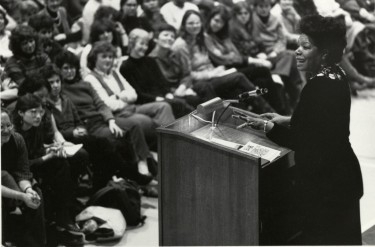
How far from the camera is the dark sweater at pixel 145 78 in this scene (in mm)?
5902

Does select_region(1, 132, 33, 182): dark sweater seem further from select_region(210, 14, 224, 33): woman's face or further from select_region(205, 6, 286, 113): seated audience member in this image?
select_region(210, 14, 224, 33): woman's face

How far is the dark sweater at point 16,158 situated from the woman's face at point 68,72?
1.95ft

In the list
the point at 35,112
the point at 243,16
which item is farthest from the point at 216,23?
the point at 35,112

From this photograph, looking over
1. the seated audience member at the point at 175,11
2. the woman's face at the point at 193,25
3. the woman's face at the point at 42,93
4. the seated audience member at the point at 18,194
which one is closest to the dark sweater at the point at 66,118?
the woman's face at the point at 42,93

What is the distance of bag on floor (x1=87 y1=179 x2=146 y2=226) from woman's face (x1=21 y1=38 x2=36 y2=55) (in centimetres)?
109

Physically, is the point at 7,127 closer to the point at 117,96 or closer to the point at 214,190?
the point at 117,96

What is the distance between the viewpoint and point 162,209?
14.1ft

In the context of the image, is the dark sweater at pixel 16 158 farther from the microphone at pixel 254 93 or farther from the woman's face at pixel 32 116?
the microphone at pixel 254 93

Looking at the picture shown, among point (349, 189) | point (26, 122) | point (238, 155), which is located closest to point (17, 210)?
point (26, 122)

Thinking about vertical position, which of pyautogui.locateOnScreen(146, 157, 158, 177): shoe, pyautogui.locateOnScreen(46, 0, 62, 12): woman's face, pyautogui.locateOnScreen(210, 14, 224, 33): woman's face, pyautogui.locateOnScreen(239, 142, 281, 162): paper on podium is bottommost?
pyautogui.locateOnScreen(146, 157, 158, 177): shoe

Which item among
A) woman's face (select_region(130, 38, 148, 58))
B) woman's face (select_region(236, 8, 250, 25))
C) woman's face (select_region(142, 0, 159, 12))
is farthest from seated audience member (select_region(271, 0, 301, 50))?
woman's face (select_region(130, 38, 148, 58))

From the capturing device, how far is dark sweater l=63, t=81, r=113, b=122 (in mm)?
5555

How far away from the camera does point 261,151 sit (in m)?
4.25

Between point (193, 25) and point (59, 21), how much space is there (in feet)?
3.81
